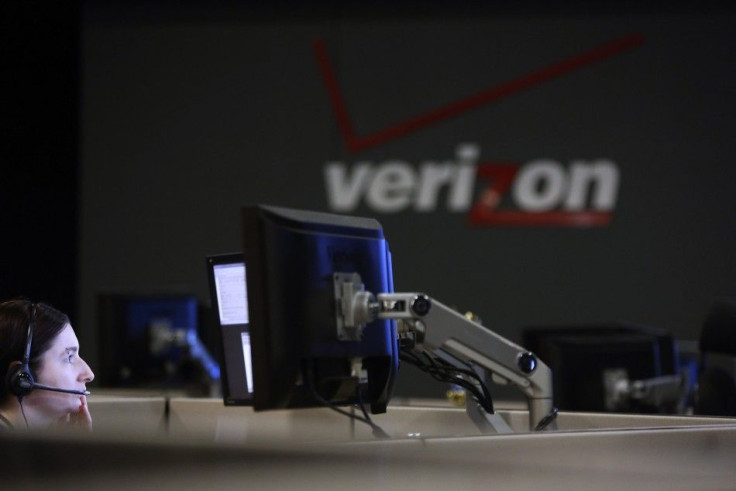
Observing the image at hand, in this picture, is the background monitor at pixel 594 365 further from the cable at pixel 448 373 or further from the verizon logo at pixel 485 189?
the verizon logo at pixel 485 189

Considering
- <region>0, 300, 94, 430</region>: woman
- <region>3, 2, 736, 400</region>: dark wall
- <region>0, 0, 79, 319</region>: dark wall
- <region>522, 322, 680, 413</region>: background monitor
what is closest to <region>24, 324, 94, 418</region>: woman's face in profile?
<region>0, 300, 94, 430</region>: woman

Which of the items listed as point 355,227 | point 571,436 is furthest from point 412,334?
point 571,436

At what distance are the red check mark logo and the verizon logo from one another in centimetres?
19

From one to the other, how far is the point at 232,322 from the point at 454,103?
17.0 ft

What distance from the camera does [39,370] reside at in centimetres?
257

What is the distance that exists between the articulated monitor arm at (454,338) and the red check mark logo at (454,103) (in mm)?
5247

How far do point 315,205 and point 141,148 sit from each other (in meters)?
1.30

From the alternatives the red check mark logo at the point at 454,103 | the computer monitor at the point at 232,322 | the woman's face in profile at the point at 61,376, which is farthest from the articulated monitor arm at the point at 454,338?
the red check mark logo at the point at 454,103

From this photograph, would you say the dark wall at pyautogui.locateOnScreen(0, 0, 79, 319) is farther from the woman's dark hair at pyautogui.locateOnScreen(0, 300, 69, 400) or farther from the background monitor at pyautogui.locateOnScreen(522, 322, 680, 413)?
the woman's dark hair at pyautogui.locateOnScreen(0, 300, 69, 400)

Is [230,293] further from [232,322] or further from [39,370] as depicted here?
[39,370]

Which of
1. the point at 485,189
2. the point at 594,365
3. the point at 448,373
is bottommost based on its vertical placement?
the point at 594,365

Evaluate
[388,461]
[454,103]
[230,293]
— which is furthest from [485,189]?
[388,461]

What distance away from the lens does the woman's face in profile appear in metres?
2.58

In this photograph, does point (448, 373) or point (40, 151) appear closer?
point (448, 373)
